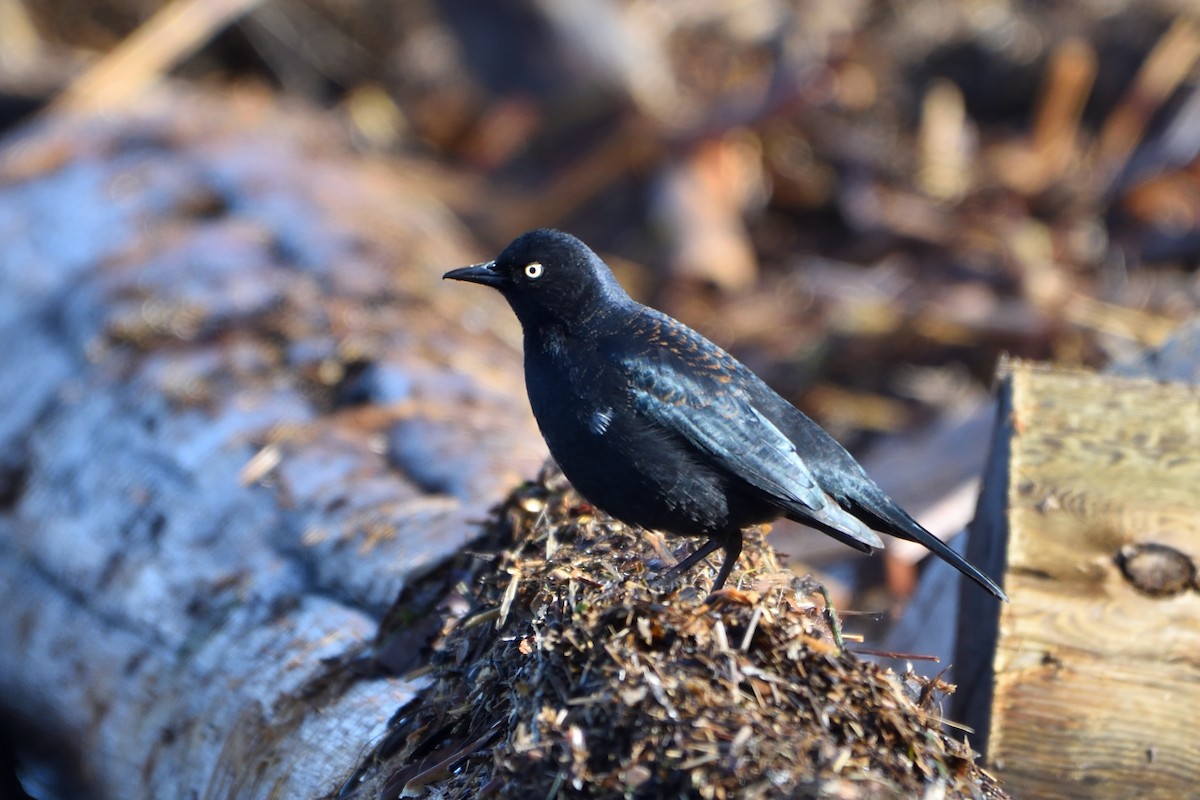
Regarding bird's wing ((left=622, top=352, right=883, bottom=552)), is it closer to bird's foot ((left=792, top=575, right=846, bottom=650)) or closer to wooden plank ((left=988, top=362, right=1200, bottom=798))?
bird's foot ((left=792, top=575, right=846, bottom=650))

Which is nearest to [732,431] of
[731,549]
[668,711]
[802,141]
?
[731,549]

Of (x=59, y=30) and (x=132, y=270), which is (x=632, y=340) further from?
(x=59, y=30)

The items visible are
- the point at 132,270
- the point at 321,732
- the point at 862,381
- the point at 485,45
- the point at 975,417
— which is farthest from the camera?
the point at 485,45

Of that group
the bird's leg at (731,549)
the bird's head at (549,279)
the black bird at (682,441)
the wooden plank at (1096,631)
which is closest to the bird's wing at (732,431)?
the black bird at (682,441)

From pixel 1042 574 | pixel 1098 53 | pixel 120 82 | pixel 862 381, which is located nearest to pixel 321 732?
pixel 1042 574

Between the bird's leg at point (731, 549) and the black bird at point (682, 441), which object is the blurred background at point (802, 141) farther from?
the bird's leg at point (731, 549)
